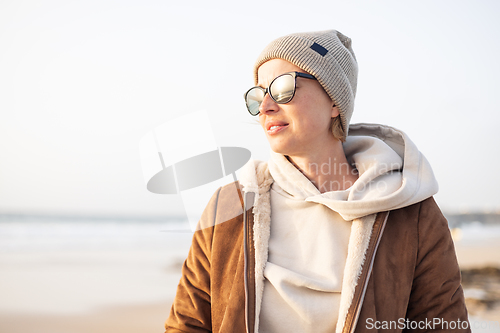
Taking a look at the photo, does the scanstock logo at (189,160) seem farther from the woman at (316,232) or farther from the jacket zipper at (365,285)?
the jacket zipper at (365,285)

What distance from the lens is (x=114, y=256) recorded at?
314 inches

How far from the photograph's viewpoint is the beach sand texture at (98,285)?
456cm

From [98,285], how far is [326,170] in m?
5.16

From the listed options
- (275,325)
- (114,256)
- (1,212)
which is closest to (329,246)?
(275,325)

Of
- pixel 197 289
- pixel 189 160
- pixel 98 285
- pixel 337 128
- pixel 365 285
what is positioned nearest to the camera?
pixel 365 285

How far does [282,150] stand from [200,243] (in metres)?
0.58

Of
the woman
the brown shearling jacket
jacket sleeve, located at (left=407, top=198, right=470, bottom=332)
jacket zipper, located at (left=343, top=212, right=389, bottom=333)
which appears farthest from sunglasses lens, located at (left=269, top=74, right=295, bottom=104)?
jacket sleeve, located at (left=407, top=198, right=470, bottom=332)

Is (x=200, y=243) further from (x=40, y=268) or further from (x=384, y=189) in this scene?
(x=40, y=268)

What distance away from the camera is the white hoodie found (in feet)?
5.36

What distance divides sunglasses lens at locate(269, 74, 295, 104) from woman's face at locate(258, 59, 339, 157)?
27 millimetres

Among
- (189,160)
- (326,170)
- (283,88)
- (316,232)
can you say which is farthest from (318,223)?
(189,160)

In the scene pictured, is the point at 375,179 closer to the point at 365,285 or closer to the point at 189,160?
the point at 365,285

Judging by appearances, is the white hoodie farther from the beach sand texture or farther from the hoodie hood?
the beach sand texture

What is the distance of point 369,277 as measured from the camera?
64.0 inches
